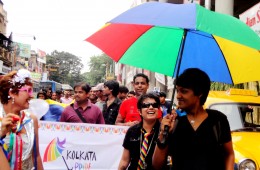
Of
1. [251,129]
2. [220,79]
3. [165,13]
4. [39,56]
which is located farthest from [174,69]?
[39,56]

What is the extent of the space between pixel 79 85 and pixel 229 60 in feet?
9.69

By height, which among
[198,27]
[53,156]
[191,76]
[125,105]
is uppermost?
[198,27]

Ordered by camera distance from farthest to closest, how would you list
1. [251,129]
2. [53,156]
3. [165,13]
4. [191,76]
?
1. [53,156]
2. [251,129]
3. [165,13]
4. [191,76]

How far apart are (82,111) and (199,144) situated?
151 inches

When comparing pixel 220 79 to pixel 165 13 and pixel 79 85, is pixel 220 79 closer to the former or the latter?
pixel 165 13

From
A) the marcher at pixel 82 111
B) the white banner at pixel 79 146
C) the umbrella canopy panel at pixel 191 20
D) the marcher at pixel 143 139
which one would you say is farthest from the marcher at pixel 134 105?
the umbrella canopy panel at pixel 191 20

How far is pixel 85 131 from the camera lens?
20.6 ft

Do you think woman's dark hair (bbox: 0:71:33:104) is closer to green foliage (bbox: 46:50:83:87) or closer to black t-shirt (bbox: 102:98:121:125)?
black t-shirt (bbox: 102:98:121:125)

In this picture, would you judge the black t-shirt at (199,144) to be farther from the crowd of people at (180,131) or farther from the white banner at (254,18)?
the white banner at (254,18)

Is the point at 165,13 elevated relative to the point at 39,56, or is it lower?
lower

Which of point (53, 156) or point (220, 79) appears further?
point (53, 156)

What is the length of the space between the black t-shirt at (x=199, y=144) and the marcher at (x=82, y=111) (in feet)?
11.7

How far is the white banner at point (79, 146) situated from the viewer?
6.25 metres

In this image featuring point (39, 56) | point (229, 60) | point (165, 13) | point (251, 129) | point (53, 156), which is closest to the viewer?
point (165, 13)
